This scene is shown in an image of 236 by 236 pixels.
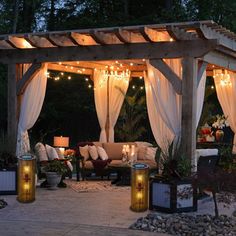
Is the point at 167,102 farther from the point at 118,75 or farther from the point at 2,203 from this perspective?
the point at 118,75

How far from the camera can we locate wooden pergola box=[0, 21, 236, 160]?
27.9ft

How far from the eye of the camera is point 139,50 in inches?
360

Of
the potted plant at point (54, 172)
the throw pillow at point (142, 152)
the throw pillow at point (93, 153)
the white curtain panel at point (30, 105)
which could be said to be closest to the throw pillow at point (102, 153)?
Answer: the throw pillow at point (93, 153)

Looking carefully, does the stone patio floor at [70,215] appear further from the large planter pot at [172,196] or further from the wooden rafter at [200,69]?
the wooden rafter at [200,69]

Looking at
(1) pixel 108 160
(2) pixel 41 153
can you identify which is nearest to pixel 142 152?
(1) pixel 108 160

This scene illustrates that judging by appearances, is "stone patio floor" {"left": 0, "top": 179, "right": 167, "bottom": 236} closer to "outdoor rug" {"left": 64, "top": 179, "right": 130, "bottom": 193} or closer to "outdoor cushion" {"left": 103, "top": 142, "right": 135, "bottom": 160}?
"outdoor rug" {"left": 64, "top": 179, "right": 130, "bottom": 193}

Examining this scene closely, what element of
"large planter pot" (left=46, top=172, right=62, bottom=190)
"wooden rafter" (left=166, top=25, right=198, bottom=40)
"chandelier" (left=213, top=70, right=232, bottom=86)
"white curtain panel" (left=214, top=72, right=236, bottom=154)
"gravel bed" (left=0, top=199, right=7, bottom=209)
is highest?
"wooden rafter" (left=166, top=25, right=198, bottom=40)

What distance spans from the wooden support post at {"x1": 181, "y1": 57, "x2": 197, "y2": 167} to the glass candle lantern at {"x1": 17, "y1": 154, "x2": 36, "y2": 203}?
2515 millimetres

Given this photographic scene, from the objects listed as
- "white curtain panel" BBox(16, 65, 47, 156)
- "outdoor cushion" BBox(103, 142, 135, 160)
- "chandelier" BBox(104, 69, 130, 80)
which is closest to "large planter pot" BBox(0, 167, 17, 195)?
"white curtain panel" BBox(16, 65, 47, 156)

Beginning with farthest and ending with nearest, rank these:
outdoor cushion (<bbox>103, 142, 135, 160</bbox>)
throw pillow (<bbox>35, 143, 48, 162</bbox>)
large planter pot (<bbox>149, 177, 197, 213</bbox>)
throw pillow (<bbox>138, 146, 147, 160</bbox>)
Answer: outdoor cushion (<bbox>103, 142, 135, 160</bbox>) → throw pillow (<bbox>138, 146, 147, 160</bbox>) → throw pillow (<bbox>35, 143, 48, 162</bbox>) → large planter pot (<bbox>149, 177, 197, 213</bbox>)

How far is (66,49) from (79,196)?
9.05 feet

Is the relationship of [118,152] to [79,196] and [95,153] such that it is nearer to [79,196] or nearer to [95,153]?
[95,153]

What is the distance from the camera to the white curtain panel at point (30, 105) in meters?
10.2

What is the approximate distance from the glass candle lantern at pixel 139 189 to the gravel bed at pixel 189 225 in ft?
1.54
